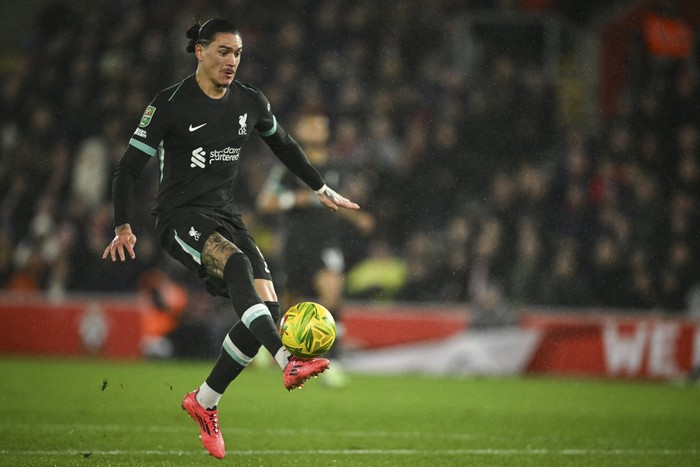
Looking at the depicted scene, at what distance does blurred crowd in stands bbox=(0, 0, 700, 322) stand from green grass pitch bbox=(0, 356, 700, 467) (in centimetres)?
197

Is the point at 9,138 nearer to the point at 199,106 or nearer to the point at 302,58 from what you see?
the point at 302,58

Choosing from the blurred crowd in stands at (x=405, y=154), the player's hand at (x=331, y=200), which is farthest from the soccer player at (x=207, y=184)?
the blurred crowd in stands at (x=405, y=154)

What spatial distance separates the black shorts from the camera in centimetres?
604

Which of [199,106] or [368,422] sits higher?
[199,106]

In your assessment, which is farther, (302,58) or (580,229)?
(302,58)

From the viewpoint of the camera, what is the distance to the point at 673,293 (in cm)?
1366

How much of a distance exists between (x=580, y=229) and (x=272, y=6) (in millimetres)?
7011

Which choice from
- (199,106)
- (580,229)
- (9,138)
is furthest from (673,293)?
(9,138)

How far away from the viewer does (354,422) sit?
8.27m

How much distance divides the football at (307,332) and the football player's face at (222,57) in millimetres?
1420

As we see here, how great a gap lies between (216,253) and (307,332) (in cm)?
76

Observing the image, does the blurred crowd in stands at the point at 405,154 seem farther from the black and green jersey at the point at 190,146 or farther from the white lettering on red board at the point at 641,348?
the black and green jersey at the point at 190,146

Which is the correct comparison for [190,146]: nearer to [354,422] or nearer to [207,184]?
[207,184]

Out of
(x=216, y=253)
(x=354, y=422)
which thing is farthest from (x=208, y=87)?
(x=354, y=422)
